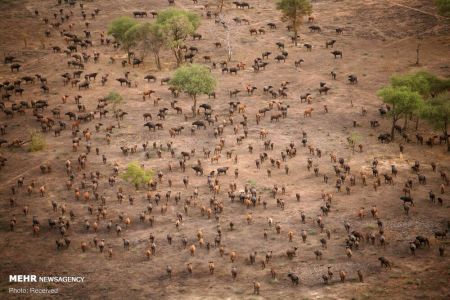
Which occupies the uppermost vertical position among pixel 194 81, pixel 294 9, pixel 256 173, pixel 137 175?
pixel 294 9

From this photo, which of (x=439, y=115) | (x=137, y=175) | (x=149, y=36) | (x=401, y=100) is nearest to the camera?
(x=137, y=175)

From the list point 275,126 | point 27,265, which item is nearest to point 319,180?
point 275,126

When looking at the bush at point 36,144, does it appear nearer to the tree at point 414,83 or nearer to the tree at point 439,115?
the tree at point 414,83

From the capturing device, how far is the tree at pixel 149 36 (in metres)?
68.1

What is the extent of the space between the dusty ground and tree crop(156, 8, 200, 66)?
2585mm

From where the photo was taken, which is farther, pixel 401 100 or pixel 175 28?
pixel 175 28

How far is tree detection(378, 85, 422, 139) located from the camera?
166ft

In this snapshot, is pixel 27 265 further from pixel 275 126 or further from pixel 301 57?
pixel 301 57

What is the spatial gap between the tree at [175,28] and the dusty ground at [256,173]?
258 cm

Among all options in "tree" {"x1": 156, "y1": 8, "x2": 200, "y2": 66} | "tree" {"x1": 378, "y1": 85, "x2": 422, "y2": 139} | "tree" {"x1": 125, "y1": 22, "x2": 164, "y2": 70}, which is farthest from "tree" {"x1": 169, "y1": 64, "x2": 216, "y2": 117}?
"tree" {"x1": 378, "y1": 85, "x2": 422, "y2": 139}

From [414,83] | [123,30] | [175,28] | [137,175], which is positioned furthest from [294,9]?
[137,175]

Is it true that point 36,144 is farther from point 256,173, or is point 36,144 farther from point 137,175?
point 256,173

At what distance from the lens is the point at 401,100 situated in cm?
5059

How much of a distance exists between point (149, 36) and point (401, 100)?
30.4 m
